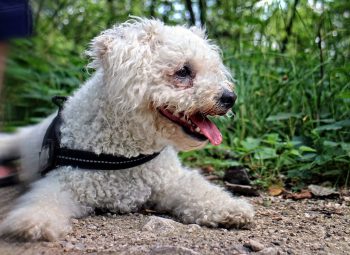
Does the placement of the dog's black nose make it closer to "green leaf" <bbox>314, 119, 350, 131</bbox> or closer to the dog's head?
the dog's head

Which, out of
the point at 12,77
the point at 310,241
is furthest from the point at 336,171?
the point at 12,77

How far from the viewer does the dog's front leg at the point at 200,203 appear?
103 inches

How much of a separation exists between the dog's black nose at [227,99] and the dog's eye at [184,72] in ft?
0.73

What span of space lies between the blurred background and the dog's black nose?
90 cm

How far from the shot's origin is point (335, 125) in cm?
382

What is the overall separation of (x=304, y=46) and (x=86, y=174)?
10.6 feet

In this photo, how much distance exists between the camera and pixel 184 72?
2.79m

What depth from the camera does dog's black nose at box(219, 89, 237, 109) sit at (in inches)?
107

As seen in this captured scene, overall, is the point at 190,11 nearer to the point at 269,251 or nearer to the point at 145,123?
the point at 145,123

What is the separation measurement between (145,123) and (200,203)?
Answer: 502mm

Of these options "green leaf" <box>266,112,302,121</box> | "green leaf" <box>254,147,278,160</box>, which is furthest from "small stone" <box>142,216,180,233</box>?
"green leaf" <box>266,112,302,121</box>

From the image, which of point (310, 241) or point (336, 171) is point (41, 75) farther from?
point (310, 241)

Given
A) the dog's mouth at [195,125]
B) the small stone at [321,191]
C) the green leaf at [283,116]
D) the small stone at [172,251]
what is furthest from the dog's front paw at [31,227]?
the green leaf at [283,116]

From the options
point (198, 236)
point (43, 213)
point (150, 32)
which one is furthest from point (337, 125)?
point (43, 213)
